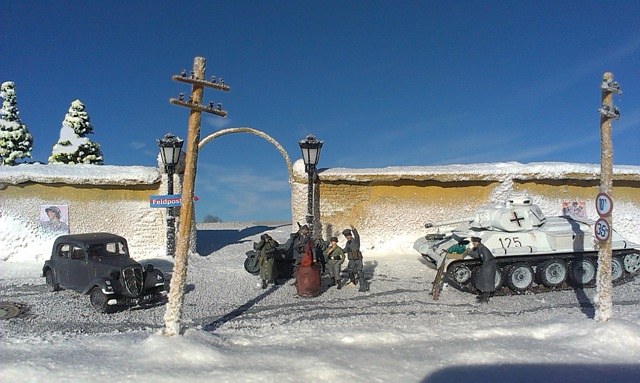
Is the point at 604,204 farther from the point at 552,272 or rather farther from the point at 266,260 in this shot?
the point at 266,260

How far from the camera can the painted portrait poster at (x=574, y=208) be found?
54.5 feet

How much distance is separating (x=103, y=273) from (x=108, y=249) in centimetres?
89

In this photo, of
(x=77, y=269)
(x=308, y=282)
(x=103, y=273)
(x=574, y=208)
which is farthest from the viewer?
(x=574, y=208)

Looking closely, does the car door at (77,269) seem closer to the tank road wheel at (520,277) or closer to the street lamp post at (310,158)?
the street lamp post at (310,158)

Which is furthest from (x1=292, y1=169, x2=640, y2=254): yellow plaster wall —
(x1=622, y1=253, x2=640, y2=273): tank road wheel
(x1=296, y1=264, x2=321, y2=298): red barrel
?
(x1=296, y1=264, x2=321, y2=298): red barrel

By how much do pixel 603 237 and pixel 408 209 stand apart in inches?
347

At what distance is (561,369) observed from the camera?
607cm

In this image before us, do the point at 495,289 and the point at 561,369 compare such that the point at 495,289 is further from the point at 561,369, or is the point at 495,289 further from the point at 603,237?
the point at 561,369

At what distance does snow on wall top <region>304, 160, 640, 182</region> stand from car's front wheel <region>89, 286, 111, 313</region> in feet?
26.1

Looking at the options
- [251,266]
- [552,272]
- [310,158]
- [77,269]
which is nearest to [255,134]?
[310,158]

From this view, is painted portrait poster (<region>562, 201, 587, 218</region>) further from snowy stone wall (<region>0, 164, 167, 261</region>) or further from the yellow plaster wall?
snowy stone wall (<region>0, 164, 167, 261</region>)

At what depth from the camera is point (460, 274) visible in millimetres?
10969

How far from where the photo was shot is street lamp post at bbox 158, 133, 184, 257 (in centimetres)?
1408

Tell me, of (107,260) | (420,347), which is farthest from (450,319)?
(107,260)
